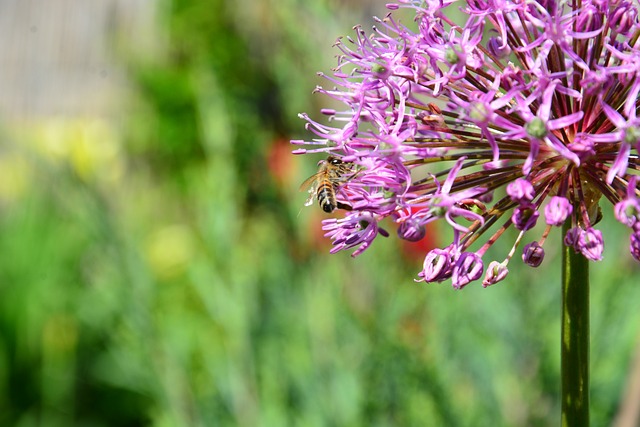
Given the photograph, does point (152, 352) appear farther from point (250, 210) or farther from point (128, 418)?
point (250, 210)

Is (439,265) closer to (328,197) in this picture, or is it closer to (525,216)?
(525,216)

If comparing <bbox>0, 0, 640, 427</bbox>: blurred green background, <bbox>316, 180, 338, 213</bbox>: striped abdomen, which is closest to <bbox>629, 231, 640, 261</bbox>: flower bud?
<bbox>0, 0, 640, 427</bbox>: blurred green background

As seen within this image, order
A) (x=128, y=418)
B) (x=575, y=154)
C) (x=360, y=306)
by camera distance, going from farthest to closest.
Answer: (x=128, y=418) < (x=360, y=306) < (x=575, y=154)

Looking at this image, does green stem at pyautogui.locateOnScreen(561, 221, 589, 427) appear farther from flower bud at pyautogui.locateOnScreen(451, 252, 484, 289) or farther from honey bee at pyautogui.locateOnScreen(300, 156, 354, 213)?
honey bee at pyautogui.locateOnScreen(300, 156, 354, 213)

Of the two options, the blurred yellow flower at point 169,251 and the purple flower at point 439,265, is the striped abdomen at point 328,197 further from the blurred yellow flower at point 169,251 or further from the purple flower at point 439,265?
the blurred yellow flower at point 169,251

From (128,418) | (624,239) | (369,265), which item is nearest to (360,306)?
(369,265)

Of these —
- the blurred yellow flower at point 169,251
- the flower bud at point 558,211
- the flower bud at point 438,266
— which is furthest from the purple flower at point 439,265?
the blurred yellow flower at point 169,251
